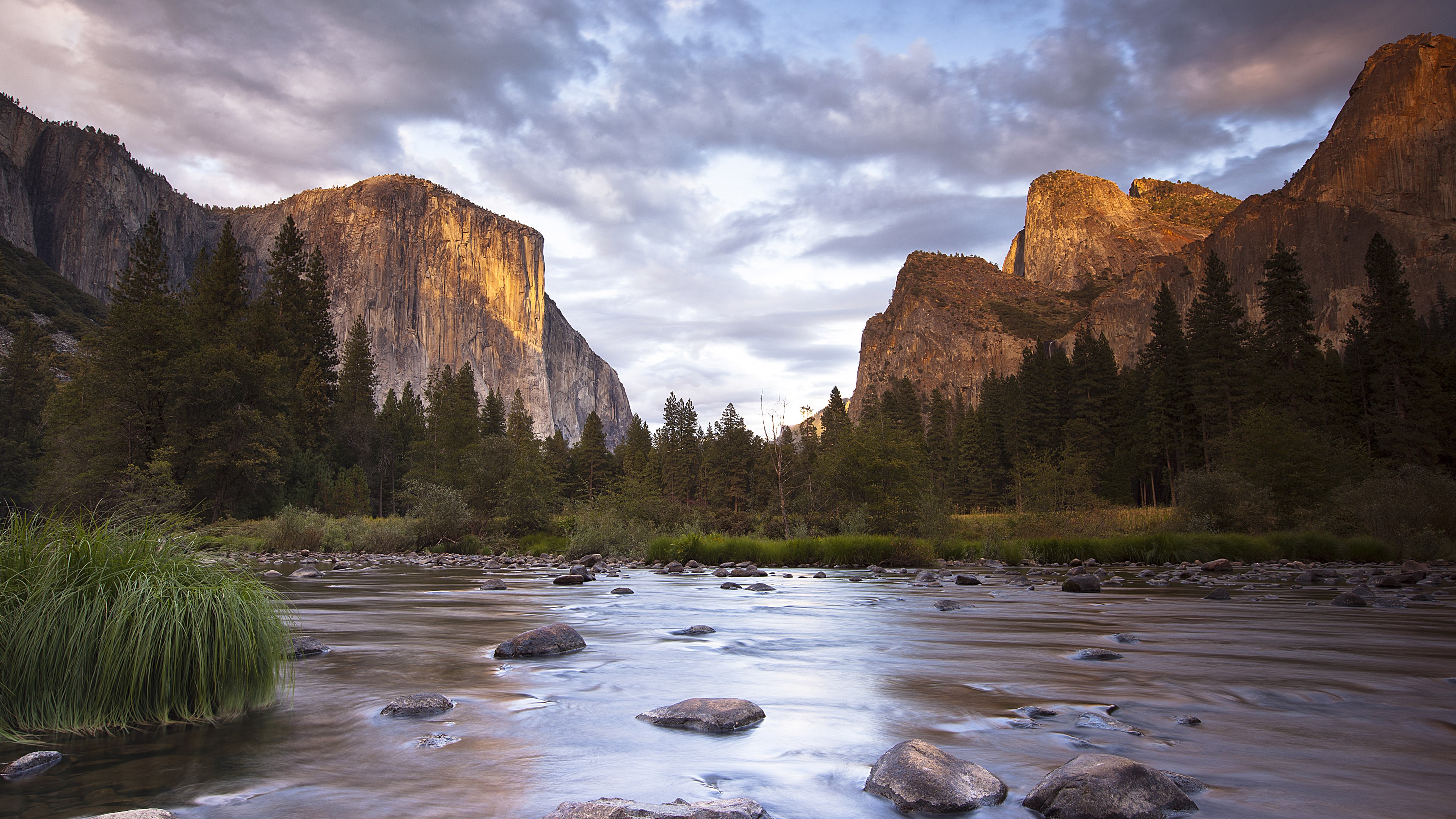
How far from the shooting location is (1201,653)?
806cm

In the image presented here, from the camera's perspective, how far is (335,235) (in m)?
183

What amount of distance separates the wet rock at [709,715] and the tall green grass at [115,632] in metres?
2.81

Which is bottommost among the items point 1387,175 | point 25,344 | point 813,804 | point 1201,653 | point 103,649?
point 1201,653

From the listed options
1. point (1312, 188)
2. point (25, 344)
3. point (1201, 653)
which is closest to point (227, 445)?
point (25, 344)

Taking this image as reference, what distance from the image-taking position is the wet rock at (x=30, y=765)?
351 centimetres

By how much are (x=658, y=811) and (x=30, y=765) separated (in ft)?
11.1

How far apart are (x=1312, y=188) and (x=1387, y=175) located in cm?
1104

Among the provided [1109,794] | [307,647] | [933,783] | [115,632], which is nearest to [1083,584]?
[1109,794]

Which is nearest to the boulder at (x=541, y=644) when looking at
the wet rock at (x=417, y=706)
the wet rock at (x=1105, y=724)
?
the wet rock at (x=417, y=706)

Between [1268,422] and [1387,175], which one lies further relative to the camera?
[1387,175]

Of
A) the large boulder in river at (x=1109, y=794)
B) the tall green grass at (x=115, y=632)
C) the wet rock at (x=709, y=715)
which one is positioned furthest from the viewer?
the wet rock at (x=709, y=715)

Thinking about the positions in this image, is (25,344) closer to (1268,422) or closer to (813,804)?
(813,804)

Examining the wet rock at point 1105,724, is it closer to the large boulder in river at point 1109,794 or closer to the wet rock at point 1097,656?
the large boulder in river at point 1109,794

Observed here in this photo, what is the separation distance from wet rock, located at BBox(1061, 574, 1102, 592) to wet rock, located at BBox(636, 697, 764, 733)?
14.1 metres
